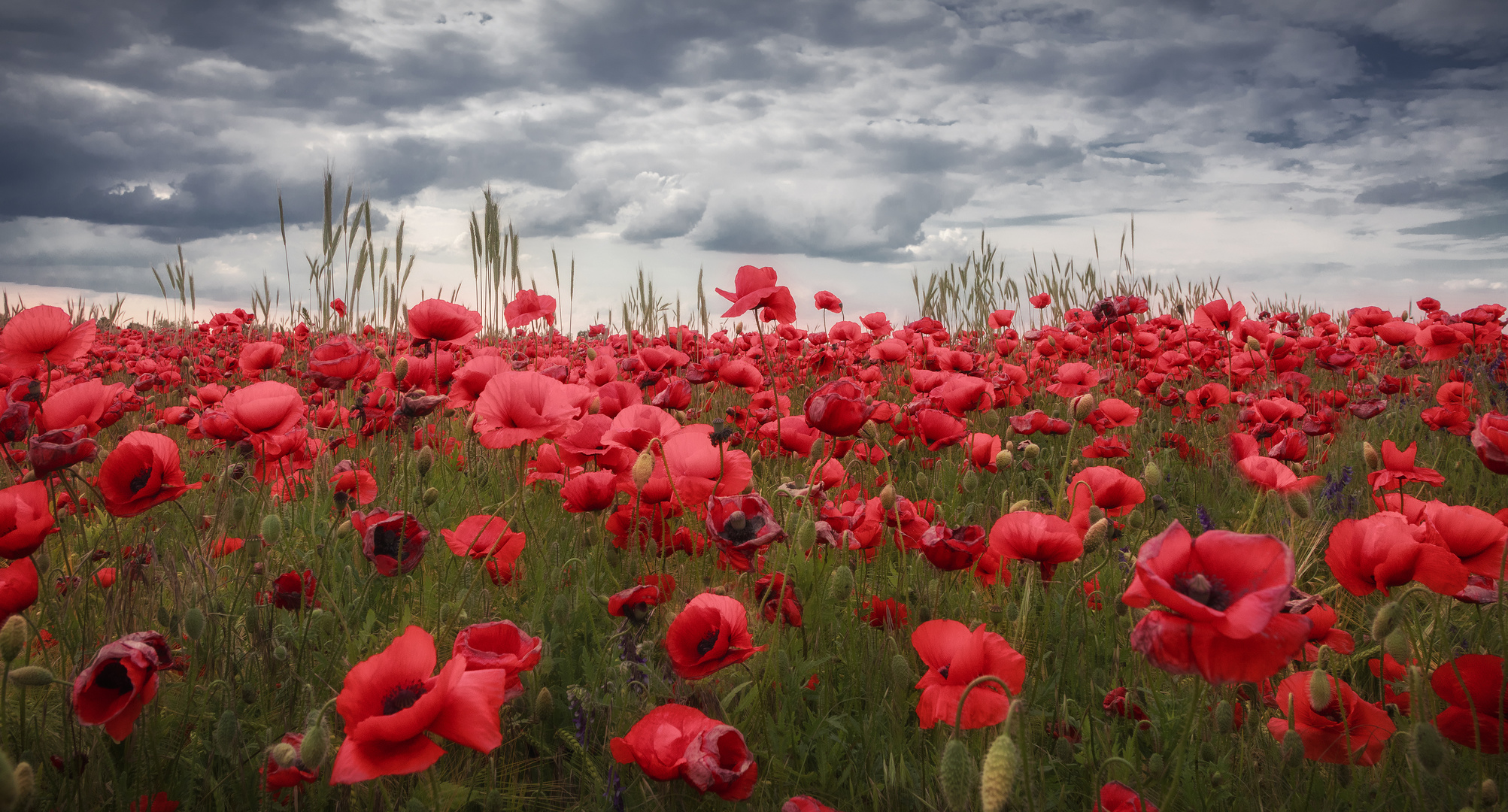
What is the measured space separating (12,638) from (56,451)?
1.65 ft

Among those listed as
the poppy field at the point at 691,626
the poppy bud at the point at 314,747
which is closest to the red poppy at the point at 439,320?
the poppy field at the point at 691,626

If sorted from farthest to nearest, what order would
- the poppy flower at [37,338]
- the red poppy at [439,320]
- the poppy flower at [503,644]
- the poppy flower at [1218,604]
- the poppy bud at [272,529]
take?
the red poppy at [439,320]
the poppy flower at [37,338]
the poppy bud at [272,529]
the poppy flower at [503,644]
the poppy flower at [1218,604]

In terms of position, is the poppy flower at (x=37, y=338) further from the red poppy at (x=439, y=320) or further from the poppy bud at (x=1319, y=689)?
the poppy bud at (x=1319, y=689)

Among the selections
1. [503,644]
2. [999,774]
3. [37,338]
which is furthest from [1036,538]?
[37,338]

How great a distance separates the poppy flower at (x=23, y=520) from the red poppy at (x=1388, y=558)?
228cm

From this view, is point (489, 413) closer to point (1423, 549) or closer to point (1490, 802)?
point (1423, 549)

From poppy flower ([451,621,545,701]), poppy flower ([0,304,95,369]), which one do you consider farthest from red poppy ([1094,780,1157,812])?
poppy flower ([0,304,95,369])

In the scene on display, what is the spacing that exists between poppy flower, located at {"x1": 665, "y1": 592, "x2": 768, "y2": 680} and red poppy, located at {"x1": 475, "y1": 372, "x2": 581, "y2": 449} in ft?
2.28

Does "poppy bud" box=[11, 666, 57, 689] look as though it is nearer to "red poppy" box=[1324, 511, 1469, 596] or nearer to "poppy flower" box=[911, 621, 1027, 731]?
"poppy flower" box=[911, 621, 1027, 731]

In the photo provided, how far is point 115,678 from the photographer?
3.85ft

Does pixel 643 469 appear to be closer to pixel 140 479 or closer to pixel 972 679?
pixel 972 679

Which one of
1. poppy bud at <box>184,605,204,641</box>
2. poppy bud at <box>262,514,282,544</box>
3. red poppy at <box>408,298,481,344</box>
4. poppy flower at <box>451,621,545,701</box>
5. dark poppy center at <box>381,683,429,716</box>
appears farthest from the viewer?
red poppy at <box>408,298,481,344</box>

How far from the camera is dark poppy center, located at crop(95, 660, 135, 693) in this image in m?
1.16

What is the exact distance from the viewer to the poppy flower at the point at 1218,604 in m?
0.81
